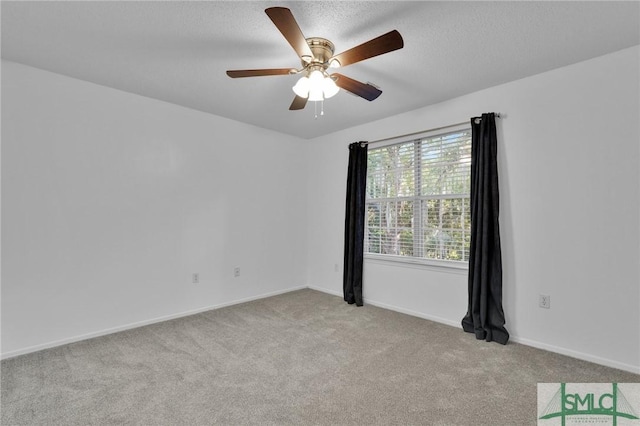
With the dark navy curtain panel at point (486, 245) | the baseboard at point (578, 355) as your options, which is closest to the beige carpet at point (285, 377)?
the baseboard at point (578, 355)

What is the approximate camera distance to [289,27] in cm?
165

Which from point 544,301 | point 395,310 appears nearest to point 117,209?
point 395,310

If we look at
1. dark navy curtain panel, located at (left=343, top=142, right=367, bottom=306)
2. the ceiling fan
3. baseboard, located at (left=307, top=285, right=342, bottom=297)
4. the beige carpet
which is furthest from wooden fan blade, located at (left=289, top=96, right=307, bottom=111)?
baseboard, located at (left=307, top=285, right=342, bottom=297)

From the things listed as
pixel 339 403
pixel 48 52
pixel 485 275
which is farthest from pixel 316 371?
pixel 48 52

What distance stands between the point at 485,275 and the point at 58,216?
3.98 meters

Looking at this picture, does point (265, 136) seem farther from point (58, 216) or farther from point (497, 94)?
point (497, 94)

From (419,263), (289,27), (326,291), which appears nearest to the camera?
(289,27)

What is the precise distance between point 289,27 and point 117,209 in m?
2.55

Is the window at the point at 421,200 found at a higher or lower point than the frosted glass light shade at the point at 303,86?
lower

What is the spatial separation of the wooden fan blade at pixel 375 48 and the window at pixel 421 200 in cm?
187

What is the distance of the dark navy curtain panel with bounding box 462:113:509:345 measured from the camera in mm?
2848

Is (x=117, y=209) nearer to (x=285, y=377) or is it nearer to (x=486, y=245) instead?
(x=285, y=377)

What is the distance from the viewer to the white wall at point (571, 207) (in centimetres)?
233

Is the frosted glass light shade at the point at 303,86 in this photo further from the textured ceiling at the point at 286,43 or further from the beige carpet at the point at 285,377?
the beige carpet at the point at 285,377
